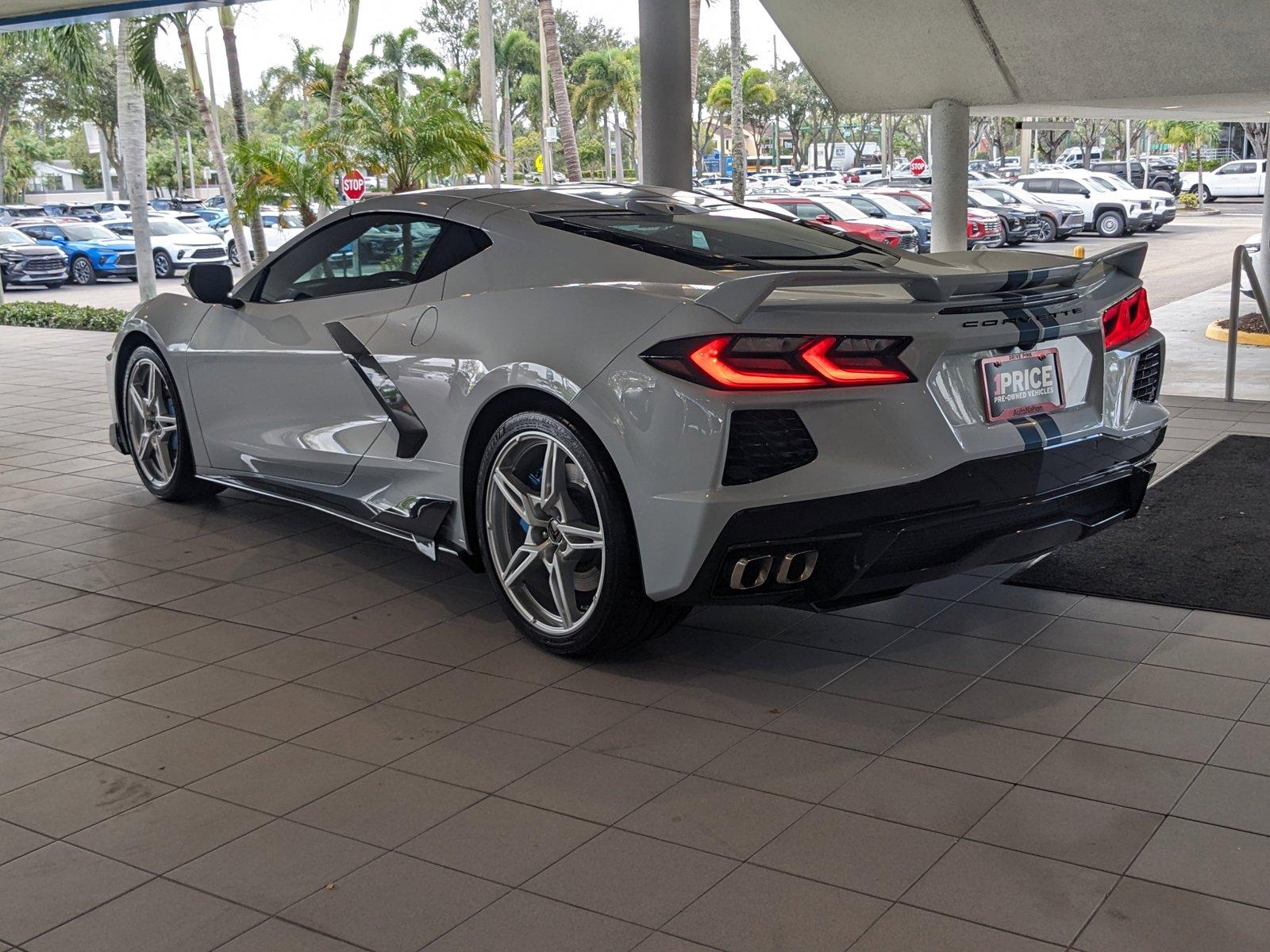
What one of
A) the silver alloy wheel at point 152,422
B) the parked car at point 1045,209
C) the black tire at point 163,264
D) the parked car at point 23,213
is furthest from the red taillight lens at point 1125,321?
the parked car at point 23,213

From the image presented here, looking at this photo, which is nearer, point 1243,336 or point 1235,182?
point 1243,336

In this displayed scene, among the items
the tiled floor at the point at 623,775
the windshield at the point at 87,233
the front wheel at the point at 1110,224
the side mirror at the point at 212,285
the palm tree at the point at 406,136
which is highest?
the palm tree at the point at 406,136

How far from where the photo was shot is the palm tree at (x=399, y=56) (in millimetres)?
62125

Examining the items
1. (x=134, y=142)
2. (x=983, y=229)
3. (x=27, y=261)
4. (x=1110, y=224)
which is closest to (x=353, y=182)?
(x=134, y=142)

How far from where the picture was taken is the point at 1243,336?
11898mm

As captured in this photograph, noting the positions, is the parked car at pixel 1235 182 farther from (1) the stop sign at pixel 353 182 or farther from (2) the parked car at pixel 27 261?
(2) the parked car at pixel 27 261

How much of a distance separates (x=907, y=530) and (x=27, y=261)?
2731 centimetres

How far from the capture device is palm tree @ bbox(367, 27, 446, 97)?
204 feet

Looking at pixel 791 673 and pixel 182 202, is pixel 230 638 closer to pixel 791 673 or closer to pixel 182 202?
pixel 791 673

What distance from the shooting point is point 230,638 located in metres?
4.69

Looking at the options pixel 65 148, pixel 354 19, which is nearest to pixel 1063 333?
pixel 354 19

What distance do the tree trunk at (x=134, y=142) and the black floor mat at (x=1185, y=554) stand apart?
16.0 meters

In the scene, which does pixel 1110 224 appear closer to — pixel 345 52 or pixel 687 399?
pixel 345 52

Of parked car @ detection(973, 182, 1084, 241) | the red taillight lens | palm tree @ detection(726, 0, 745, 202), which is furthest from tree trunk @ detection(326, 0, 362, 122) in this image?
the red taillight lens
